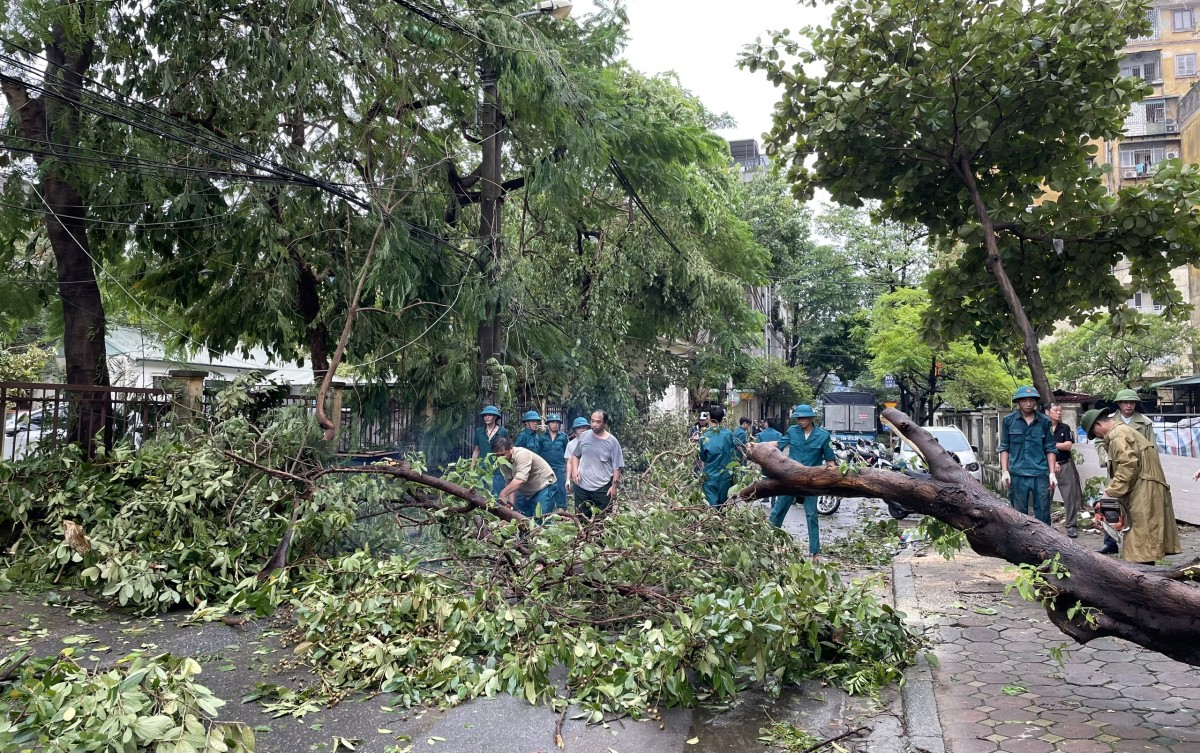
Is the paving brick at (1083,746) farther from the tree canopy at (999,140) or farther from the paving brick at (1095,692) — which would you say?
the tree canopy at (999,140)

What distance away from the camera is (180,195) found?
386 inches

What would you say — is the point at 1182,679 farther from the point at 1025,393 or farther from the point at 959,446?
the point at 959,446

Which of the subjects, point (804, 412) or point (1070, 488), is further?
point (1070, 488)

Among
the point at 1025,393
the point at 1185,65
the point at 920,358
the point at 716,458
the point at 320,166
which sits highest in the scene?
the point at 1185,65

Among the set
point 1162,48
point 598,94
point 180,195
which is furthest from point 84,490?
point 1162,48

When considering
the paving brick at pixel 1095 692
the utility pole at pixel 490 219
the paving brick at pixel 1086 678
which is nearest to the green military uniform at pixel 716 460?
the utility pole at pixel 490 219

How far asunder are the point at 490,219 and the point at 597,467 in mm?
4020

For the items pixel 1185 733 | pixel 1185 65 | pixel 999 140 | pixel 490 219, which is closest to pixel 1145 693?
pixel 1185 733

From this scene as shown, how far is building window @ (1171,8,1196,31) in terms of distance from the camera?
186 feet

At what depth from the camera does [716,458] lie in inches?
385

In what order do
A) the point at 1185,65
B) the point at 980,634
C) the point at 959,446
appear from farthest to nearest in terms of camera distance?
the point at 1185,65 < the point at 959,446 < the point at 980,634

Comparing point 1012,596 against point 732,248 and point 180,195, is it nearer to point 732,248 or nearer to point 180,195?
point 180,195

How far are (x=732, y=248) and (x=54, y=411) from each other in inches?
596

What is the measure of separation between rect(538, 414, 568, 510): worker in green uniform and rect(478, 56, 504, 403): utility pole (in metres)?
0.94
